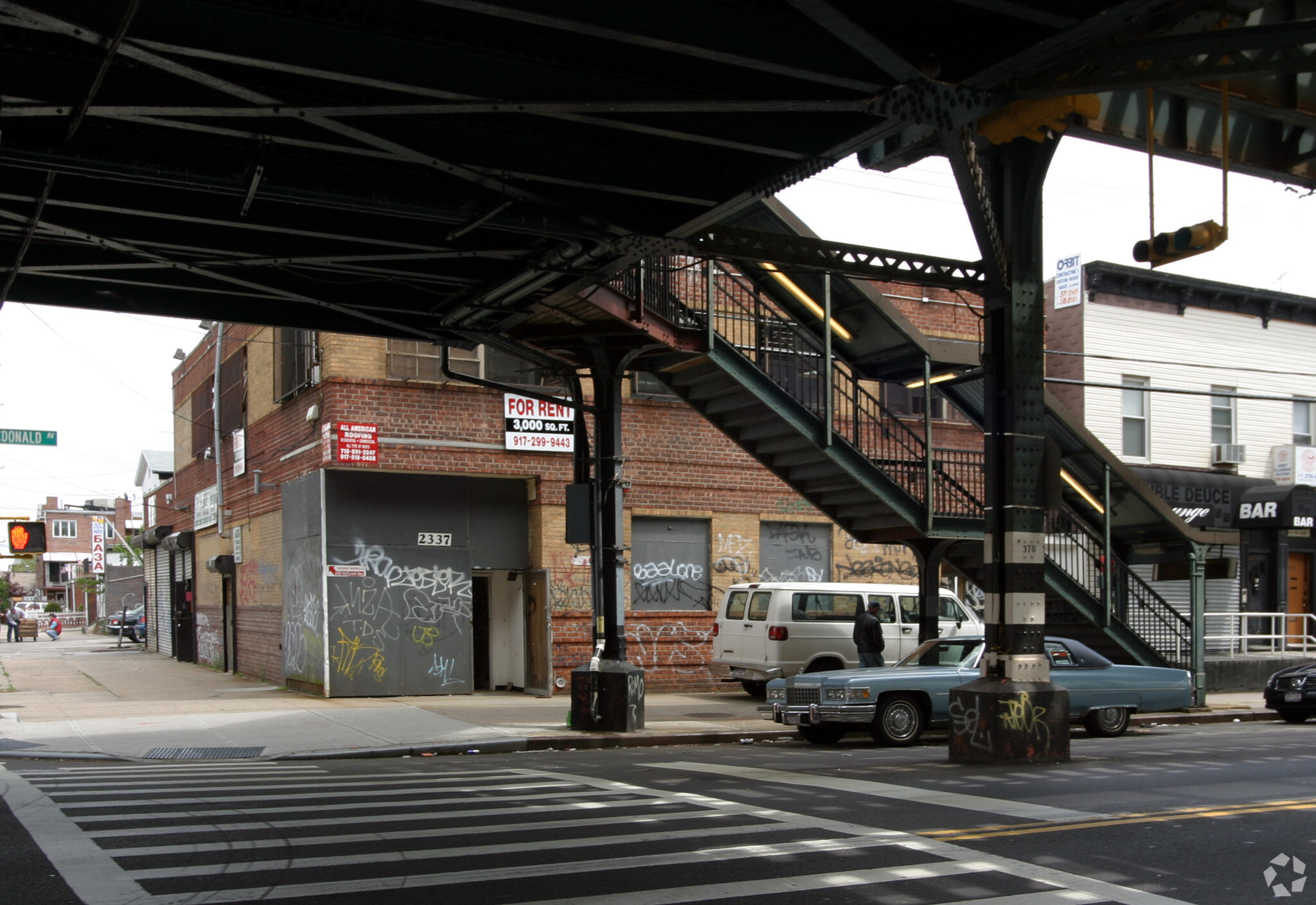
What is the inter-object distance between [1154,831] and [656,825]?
3236mm

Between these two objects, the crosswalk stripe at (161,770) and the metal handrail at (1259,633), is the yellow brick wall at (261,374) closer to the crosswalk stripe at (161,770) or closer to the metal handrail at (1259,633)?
the crosswalk stripe at (161,770)

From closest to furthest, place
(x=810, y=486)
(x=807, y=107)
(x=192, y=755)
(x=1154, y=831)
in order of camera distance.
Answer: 1. (x=1154, y=831)
2. (x=807, y=107)
3. (x=192, y=755)
4. (x=810, y=486)

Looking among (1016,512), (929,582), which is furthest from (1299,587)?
(1016,512)

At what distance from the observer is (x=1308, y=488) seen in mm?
27641

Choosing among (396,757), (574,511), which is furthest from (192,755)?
(574,511)

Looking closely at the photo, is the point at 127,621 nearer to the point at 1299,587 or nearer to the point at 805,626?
the point at 805,626

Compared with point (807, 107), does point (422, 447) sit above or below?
below

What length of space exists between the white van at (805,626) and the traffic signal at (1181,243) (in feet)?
29.4

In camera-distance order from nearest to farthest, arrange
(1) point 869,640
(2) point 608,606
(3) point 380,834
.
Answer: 1. (3) point 380,834
2. (2) point 608,606
3. (1) point 869,640

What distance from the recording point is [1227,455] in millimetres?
28828

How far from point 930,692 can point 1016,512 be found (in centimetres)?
379

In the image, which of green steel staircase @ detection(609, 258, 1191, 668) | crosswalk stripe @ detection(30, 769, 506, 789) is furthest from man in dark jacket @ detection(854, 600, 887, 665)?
crosswalk stripe @ detection(30, 769, 506, 789)

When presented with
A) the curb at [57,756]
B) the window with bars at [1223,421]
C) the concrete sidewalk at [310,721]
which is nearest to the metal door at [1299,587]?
the window with bars at [1223,421]

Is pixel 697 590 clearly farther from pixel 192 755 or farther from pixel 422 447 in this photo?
pixel 192 755
